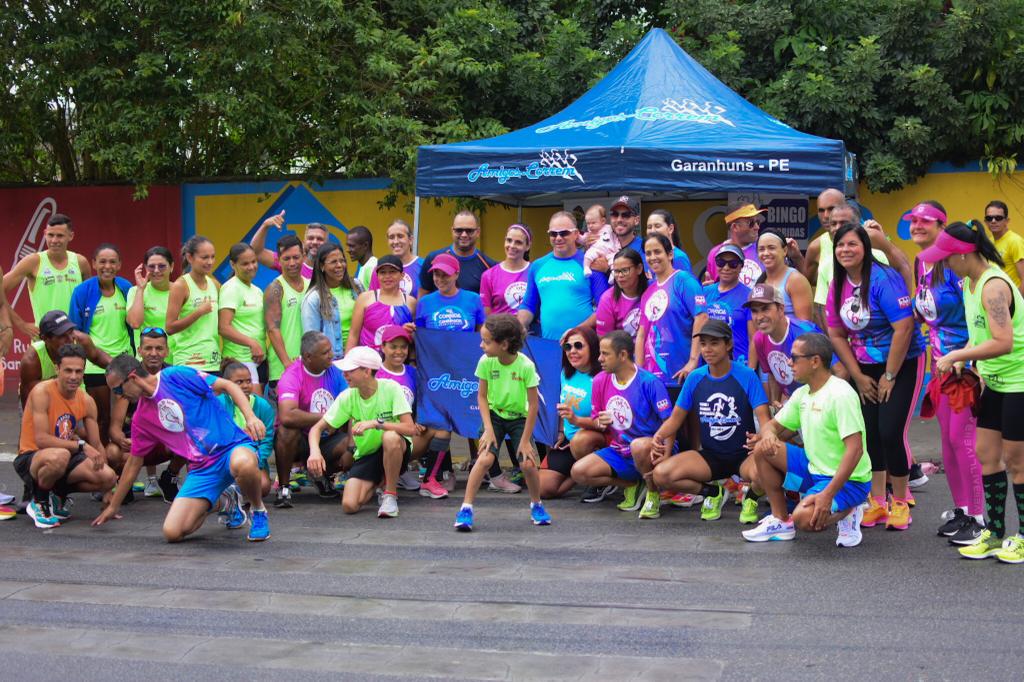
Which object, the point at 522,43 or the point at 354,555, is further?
the point at 522,43

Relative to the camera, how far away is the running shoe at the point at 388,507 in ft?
28.7

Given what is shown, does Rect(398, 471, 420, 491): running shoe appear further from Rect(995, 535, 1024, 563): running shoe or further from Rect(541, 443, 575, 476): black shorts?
Rect(995, 535, 1024, 563): running shoe

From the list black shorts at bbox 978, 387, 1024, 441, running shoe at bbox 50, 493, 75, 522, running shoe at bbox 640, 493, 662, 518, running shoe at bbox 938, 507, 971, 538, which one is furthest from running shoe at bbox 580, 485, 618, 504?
running shoe at bbox 50, 493, 75, 522

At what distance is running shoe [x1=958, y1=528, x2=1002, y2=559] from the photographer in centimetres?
705

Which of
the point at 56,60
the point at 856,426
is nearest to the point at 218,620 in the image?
the point at 856,426

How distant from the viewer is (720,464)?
8.40m

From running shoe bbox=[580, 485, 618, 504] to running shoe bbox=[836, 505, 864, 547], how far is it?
2119mm

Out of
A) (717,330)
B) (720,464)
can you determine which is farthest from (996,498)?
(717,330)

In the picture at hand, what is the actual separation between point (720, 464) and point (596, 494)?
47.6 inches

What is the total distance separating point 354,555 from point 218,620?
4.85 ft

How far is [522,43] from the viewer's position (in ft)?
51.8

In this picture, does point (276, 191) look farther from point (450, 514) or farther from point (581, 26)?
point (450, 514)

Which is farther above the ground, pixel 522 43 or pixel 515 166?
pixel 522 43

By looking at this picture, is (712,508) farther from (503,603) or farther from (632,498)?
(503,603)
